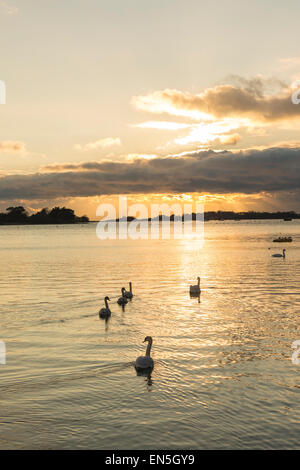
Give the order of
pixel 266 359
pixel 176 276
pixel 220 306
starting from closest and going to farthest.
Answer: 1. pixel 266 359
2. pixel 220 306
3. pixel 176 276

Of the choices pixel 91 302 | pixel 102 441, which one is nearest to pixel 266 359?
pixel 102 441

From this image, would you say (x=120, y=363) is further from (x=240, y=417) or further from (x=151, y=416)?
(x=240, y=417)

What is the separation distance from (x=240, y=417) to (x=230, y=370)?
4.36 m

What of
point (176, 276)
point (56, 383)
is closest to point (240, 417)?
point (56, 383)

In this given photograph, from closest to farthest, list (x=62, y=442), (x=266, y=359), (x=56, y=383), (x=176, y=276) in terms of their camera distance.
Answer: (x=62, y=442), (x=56, y=383), (x=266, y=359), (x=176, y=276)

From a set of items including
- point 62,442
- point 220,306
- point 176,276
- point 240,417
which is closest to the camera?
point 62,442

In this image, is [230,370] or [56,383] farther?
[230,370]

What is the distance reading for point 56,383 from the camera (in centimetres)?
1750

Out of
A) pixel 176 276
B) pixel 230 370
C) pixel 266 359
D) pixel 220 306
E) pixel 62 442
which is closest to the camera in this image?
pixel 62 442

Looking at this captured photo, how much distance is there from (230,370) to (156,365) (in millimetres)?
3223
